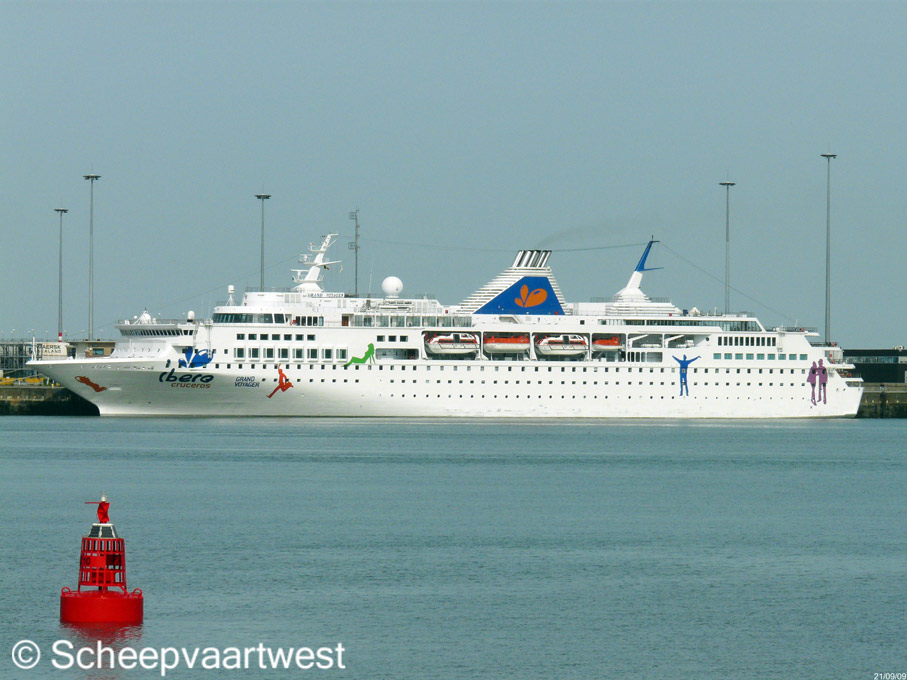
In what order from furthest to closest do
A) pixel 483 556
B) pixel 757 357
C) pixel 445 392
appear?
pixel 757 357, pixel 445 392, pixel 483 556

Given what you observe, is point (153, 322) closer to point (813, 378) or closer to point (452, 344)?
point (452, 344)

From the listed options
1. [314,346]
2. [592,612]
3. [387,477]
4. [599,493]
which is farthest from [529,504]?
Answer: [314,346]

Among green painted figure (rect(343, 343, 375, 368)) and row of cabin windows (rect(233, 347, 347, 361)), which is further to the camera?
green painted figure (rect(343, 343, 375, 368))

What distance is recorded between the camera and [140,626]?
62.6 feet

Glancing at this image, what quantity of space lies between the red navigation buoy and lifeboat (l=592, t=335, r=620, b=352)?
49.3 m

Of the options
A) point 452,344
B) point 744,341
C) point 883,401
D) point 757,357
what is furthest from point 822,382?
point 452,344

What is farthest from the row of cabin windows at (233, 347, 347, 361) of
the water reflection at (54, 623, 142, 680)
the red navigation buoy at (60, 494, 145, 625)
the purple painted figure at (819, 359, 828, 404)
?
the water reflection at (54, 623, 142, 680)

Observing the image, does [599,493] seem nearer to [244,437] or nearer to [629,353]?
[244,437]

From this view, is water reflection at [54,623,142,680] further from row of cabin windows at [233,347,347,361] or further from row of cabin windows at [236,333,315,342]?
row of cabin windows at [236,333,315,342]

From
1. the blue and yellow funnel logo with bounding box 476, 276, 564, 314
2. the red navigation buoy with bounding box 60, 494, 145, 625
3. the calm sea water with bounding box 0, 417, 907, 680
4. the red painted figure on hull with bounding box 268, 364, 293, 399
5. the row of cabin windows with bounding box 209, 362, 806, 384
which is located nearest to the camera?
the red navigation buoy with bounding box 60, 494, 145, 625

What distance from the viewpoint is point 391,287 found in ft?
220

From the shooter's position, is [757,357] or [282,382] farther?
[757,357]

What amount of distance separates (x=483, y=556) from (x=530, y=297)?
4237cm

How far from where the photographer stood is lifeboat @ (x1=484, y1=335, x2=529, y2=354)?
65750 mm
